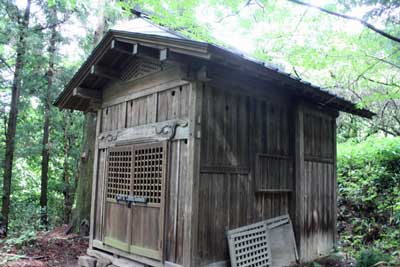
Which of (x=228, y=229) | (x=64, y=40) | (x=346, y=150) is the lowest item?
(x=228, y=229)

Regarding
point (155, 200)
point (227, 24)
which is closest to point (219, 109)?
point (155, 200)

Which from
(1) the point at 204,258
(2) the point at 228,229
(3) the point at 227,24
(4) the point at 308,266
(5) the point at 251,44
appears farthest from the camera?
(5) the point at 251,44

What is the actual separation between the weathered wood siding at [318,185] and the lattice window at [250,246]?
1109 millimetres

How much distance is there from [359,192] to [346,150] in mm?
2116

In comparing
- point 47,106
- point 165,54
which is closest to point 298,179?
point 165,54

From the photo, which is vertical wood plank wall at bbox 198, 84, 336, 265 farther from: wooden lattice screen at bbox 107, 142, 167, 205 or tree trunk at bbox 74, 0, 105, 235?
tree trunk at bbox 74, 0, 105, 235

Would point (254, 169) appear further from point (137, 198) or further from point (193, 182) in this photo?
point (137, 198)

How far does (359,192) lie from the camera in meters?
8.84

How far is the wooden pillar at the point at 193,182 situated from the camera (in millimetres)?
4348

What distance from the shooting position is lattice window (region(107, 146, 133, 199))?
18.5ft

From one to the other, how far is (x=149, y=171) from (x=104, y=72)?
215cm

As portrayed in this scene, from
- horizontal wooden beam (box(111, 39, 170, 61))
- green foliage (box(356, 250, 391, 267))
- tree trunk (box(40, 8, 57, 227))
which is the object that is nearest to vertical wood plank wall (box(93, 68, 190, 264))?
horizontal wooden beam (box(111, 39, 170, 61))

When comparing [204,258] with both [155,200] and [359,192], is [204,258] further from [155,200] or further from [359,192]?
[359,192]

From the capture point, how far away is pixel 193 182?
14.5ft
